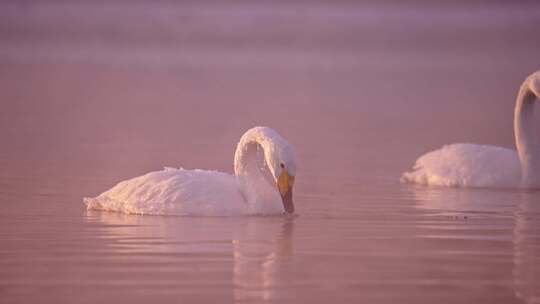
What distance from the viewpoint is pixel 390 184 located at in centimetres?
1509

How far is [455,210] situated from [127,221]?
299 cm

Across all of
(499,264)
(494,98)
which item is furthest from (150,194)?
(494,98)

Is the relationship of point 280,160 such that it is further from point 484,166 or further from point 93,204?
point 484,166

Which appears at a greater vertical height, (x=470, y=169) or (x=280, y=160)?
(x=280, y=160)

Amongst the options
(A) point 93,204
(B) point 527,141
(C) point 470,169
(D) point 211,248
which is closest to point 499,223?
(D) point 211,248

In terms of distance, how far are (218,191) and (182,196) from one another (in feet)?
0.99

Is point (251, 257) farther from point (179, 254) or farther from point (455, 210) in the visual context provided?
point (455, 210)

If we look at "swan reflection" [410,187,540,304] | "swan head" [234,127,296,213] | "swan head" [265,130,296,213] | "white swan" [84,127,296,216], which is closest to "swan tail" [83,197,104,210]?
"white swan" [84,127,296,216]

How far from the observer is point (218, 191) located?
1189 cm

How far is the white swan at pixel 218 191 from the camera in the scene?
11.7m

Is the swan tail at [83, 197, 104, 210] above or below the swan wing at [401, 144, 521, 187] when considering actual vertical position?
below

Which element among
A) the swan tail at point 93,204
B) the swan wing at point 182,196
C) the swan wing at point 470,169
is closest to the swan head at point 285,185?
the swan wing at point 182,196

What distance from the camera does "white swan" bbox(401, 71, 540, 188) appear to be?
15.2 m

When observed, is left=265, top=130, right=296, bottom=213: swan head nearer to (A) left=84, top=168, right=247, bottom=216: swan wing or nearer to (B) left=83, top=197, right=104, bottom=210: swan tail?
(A) left=84, top=168, right=247, bottom=216: swan wing
